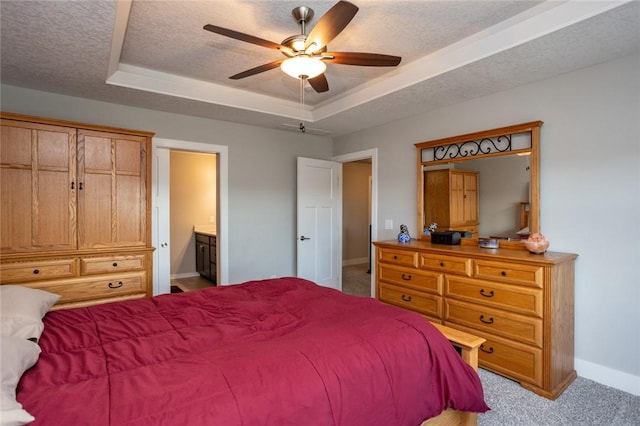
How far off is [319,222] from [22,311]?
11.8 ft

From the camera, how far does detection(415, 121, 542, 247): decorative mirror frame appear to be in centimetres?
279

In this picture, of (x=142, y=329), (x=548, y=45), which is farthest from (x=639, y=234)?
(x=142, y=329)

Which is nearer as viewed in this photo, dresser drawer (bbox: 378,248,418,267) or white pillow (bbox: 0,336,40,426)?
white pillow (bbox: 0,336,40,426)

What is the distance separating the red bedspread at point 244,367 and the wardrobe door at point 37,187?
1.18 m

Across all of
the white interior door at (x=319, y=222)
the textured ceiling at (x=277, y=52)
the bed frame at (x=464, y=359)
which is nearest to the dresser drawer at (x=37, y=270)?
the textured ceiling at (x=277, y=52)

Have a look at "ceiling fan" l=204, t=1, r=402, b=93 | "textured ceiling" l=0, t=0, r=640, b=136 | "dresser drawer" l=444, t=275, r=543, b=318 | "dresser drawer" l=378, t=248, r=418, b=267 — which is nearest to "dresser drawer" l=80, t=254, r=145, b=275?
"textured ceiling" l=0, t=0, r=640, b=136

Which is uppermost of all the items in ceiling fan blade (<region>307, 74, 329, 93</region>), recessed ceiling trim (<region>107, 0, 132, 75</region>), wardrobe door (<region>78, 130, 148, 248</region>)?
recessed ceiling trim (<region>107, 0, 132, 75</region>)

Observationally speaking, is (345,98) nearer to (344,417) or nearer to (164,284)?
(164,284)

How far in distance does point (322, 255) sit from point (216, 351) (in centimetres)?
350

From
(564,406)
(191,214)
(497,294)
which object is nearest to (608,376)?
(564,406)

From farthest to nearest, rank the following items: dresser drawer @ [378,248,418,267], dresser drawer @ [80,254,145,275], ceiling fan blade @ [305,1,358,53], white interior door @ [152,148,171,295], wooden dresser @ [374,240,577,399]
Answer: white interior door @ [152,148,171,295]
dresser drawer @ [378,248,418,267]
dresser drawer @ [80,254,145,275]
wooden dresser @ [374,240,577,399]
ceiling fan blade @ [305,1,358,53]

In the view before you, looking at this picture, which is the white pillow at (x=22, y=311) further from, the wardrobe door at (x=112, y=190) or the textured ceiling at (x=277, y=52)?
the textured ceiling at (x=277, y=52)

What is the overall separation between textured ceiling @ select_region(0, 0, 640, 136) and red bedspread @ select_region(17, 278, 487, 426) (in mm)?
1784

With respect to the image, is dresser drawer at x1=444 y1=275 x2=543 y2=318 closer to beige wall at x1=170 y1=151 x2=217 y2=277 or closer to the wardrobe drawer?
the wardrobe drawer
